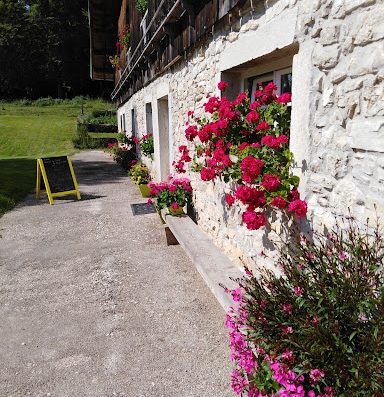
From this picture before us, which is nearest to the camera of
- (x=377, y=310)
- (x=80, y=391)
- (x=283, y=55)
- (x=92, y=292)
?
(x=377, y=310)

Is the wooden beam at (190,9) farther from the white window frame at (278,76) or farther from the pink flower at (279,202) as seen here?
the pink flower at (279,202)

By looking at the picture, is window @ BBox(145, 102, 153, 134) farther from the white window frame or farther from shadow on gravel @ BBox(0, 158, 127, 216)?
the white window frame

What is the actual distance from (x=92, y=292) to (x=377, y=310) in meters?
3.14

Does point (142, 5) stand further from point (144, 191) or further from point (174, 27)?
point (144, 191)

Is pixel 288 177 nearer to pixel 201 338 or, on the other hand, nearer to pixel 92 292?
pixel 201 338

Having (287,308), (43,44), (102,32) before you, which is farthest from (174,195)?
(43,44)

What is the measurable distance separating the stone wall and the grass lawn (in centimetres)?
654

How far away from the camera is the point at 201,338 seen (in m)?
3.17

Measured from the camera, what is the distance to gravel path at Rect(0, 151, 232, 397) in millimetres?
2703

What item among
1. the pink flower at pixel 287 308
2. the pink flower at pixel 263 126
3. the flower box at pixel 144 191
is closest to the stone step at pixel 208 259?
the pink flower at pixel 287 308

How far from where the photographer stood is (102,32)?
16484mm

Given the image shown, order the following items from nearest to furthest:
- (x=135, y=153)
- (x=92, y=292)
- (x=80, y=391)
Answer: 1. (x=80, y=391)
2. (x=92, y=292)
3. (x=135, y=153)

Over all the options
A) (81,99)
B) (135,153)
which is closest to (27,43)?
(81,99)

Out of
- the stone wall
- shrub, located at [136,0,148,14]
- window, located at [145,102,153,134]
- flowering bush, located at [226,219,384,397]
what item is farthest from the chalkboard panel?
flowering bush, located at [226,219,384,397]
